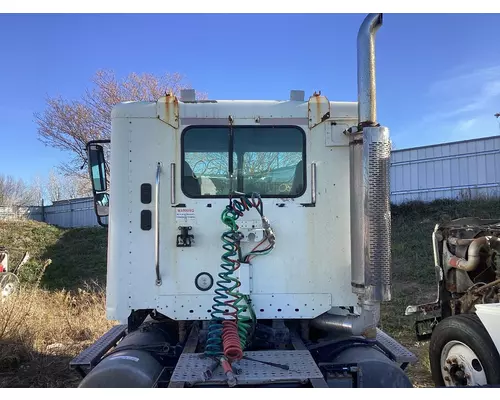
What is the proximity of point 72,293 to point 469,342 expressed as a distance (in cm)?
1306

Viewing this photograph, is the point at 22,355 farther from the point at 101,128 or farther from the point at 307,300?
the point at 101,128

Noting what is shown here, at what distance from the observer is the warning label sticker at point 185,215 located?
404cm

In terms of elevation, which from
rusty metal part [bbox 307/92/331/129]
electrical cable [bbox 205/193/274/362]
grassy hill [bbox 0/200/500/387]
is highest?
rusty metal part [bbox 307/92/331/129]

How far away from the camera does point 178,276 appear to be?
4.00 meters

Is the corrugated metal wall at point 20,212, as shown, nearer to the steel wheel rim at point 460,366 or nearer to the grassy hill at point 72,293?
the grassy hill at point 72,293

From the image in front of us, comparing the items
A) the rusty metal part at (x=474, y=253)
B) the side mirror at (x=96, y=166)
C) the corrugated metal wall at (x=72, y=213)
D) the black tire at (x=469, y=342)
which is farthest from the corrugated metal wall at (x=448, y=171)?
the side mirror at (x=96, y=166)

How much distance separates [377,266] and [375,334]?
850 mm

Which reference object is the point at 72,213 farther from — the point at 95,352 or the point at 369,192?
the point at 369,192

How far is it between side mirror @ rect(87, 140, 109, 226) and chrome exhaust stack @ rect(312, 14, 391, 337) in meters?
2.27

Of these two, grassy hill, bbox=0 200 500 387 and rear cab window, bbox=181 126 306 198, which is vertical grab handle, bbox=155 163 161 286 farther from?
grassy hill, bbox=0 200 500 387

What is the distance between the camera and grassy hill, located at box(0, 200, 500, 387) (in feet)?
22.4

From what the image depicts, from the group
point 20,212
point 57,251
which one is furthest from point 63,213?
point 57,251

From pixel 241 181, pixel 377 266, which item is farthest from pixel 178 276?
pixel 377 266

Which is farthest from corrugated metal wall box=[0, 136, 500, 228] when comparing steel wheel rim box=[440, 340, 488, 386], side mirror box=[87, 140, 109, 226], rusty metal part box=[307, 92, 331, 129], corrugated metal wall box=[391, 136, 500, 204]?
side mirror box=[87, 140, 109, 226]
